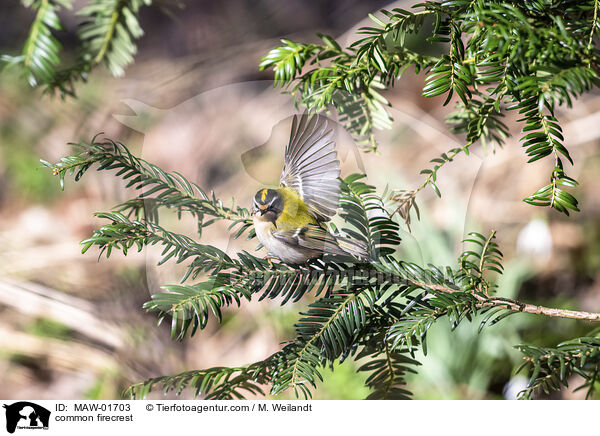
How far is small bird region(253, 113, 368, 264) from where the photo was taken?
25 centimetres

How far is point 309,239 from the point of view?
251 mm

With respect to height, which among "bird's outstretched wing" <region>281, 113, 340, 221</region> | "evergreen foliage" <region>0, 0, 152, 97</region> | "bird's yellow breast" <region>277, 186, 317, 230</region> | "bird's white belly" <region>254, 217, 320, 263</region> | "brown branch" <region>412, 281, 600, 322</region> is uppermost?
"evergreen foliage" <region>0, 0, 152, 97</region>

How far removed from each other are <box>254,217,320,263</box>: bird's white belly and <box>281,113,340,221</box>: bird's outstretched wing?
0.03 meters

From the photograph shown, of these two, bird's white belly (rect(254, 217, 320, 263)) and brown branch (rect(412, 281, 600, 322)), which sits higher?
bird's white belly (rect(254, 217, 320, 263))

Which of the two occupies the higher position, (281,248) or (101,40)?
(101,40)

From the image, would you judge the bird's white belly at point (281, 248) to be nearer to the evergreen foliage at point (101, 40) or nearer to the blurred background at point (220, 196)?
the blurred background at point (220, 196)

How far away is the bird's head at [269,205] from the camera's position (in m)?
0.25

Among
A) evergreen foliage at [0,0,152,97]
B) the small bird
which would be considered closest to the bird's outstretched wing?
the small bird

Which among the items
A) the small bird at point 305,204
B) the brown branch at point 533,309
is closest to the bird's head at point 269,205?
the small bird at point 305,204
